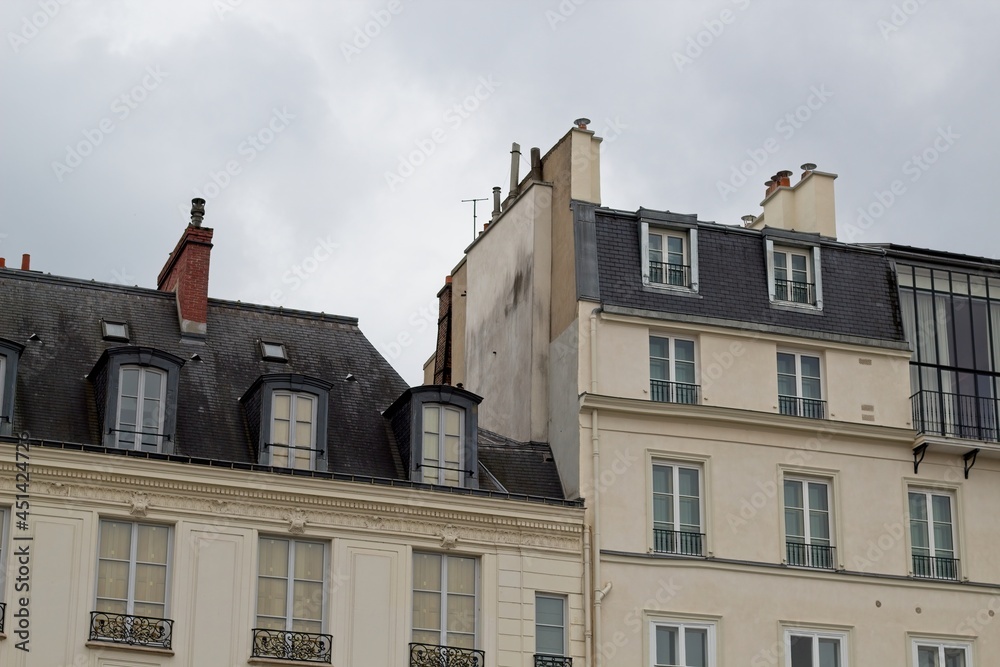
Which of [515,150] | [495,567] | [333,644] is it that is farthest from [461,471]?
[515,150]

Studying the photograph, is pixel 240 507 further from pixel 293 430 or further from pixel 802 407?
pixel 802 407

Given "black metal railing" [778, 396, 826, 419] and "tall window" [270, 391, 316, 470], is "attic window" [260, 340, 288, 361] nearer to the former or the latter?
"tall window" [270, 391, 316, 470]

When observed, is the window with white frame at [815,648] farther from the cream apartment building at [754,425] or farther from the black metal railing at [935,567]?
the black metal railing at [935,567]

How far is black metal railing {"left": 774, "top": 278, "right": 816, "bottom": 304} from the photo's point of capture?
3241cm

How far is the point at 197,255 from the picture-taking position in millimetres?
30984

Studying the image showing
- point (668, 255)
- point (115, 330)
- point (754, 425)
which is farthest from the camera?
point (668, 255)

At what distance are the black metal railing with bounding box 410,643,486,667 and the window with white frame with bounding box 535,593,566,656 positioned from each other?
1126mm

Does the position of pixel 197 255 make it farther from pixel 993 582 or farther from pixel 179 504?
pixel 993 582

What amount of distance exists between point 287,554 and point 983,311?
1458 cm

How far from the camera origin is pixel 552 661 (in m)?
28.4

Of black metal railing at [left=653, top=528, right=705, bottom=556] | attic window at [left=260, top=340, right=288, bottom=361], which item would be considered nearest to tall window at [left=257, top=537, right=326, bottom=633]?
attic window at [left=260, top=340, right=288, bottom=361]

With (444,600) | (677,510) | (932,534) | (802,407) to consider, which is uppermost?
(802,407)

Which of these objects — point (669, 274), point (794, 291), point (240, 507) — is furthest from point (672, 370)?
point (240, 507)

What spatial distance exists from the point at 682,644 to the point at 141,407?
9834 millimetres
